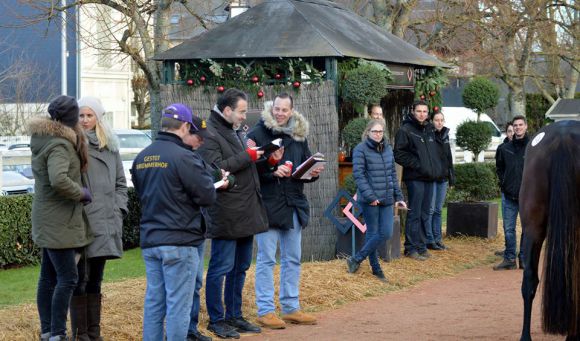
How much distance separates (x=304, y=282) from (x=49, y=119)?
4111mm

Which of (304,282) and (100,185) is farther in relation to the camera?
(304,282)

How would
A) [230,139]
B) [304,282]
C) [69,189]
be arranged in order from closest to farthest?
[69,189]
[230,139]
[304,282]

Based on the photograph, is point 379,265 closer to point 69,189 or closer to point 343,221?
point 343,221

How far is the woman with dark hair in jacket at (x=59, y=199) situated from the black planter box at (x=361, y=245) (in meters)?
5.86

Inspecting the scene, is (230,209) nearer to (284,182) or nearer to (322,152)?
(284,182)

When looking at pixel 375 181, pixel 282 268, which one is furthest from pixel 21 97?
pixel 282 268

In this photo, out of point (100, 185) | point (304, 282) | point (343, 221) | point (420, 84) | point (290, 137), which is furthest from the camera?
point (420, 84)

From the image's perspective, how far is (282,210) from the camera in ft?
28.3

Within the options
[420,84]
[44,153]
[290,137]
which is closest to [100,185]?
[44,153]

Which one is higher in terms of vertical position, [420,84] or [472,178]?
[420,84]

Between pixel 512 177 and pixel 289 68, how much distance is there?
340 centimetres

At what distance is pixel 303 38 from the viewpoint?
13.4 metres

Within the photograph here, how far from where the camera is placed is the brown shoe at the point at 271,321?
340 inches

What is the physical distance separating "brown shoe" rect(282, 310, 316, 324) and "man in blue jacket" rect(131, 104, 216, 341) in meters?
2.39
